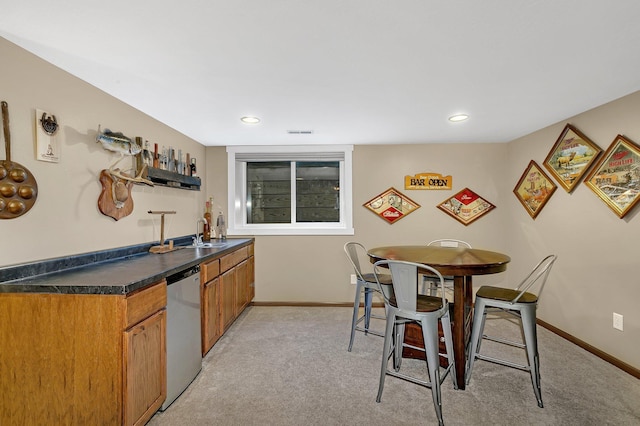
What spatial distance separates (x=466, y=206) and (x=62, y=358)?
405 centimetres

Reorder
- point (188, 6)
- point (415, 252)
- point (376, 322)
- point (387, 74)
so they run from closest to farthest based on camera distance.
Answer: point (188, 6) < point (387, 74) < point (415, 252) < point (376, 322)

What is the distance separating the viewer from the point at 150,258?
7.69 feet

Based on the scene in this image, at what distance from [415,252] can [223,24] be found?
2.22 metres

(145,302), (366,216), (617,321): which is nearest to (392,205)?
(366,216)

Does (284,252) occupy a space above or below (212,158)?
below

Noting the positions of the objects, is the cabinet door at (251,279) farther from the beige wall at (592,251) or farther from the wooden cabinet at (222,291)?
the beige wall at (592,251)

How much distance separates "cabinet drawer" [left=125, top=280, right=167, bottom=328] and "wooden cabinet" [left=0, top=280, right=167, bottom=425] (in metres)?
0.03

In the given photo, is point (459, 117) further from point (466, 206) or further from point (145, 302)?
point (145, 302)

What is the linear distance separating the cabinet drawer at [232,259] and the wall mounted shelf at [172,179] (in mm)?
912

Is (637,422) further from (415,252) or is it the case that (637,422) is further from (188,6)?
(188,6)

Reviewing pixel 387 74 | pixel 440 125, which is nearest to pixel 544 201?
pixel 440 125

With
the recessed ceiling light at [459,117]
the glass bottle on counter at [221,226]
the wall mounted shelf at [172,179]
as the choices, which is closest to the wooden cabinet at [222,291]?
the glass bottle on counter at [221,226]

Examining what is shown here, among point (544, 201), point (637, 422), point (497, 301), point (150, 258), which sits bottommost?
point (637, 422)

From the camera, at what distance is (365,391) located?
211 cm
